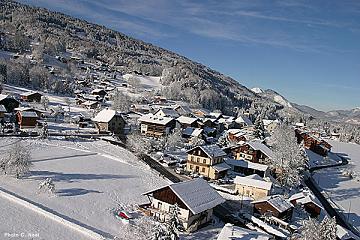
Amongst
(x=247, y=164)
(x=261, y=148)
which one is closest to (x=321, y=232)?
(x=247, y=164)

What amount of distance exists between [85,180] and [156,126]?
1360 inches

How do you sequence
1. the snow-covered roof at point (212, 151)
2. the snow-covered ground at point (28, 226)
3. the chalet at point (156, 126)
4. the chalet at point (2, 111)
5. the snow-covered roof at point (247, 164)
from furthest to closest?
1. the chalet at point (156, 126)
2. the chalet at point (2, 111)
3. the snow-covered roof at point (247, 164)
4. the snow-covered roof at point (212, 151)
5. the snow-covered ground at point (28, 226)

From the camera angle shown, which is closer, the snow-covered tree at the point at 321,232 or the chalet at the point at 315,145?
the snow-covered tree at the point at 321,232

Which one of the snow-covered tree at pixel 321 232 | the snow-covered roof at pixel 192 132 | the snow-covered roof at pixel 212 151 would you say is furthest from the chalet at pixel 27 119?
the snow-covered tree at pixel 321 232

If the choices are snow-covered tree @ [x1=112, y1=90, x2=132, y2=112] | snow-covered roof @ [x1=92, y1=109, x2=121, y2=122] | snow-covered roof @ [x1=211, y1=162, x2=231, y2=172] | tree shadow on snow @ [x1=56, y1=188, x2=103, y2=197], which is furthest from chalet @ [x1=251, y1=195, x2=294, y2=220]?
snow-covered tree @ [x1=112, y1=90, x2=132, y2=112]

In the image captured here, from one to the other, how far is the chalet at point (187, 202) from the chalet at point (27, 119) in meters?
37.8

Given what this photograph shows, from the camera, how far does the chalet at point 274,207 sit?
38969mm

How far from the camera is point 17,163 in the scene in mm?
37781

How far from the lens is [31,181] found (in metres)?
37.0

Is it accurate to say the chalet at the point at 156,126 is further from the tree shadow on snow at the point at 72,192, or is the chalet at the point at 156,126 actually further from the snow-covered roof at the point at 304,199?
the tree shadow on snow at the point at 72,192

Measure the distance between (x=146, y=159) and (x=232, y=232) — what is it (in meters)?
27.2

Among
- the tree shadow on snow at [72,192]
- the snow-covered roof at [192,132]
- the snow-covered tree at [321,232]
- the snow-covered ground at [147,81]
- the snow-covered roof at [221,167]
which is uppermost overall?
the snow-covered ground at [147,81]

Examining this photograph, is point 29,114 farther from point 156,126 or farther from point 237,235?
point 237,235

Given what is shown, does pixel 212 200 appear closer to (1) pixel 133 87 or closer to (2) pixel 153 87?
(1) pixel 133 87
